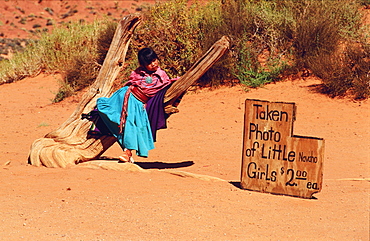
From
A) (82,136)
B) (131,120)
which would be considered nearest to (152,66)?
(131,120)

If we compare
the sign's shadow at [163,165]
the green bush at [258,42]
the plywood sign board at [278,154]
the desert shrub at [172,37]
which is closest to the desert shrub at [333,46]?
the green bush at [258,42]

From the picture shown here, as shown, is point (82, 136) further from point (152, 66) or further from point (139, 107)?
point (152, 66)

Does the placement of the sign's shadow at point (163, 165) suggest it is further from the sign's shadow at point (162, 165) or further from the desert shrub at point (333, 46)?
the desert shrub at point (333, 46)

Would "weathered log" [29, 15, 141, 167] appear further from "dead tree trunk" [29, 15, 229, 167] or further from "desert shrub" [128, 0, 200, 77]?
"desert shrub" [128, 0, 200, 77]

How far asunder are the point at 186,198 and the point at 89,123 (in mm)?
2344

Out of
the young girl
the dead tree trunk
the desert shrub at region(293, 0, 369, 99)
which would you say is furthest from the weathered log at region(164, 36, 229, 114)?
the desert shrub at region(293, 0, 369, 99)

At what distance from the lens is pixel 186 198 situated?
259 inches

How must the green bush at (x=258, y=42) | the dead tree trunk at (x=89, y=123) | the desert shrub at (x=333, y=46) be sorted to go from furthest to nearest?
the green bush at (x=258, y=42)
the desert shrub at (x=333, y=46)
the dead tree trunk at (x=89, y=123)

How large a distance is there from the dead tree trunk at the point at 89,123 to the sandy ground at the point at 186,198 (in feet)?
0.79

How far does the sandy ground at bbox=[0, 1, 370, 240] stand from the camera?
18.0ft

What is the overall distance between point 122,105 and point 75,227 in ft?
8.70

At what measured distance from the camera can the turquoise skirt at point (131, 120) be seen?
7.95 m

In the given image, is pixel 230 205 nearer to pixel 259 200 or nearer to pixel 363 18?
pixel 259 200

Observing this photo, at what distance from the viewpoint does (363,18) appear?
1567cm
